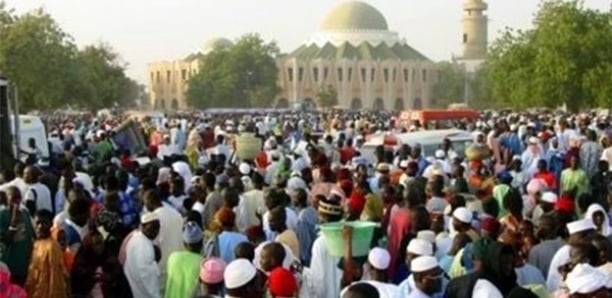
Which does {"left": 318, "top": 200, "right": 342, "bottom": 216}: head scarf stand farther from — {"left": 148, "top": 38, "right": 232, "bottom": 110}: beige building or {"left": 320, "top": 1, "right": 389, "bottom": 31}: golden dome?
{"left": 320, "top": 1, "right": 389, "bottom": 31}: golden dome

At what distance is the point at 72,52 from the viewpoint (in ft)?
161

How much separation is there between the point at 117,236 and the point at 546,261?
3270mm

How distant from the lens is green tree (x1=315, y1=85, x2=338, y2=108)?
115 meters

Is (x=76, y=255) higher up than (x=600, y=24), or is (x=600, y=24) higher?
(x=600, y=24)

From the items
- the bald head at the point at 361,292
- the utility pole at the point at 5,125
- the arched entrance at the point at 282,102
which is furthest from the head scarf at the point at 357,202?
the arched entrance at the point at 282,102

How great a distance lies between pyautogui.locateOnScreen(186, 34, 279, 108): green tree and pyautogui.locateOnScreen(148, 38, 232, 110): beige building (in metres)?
22.1

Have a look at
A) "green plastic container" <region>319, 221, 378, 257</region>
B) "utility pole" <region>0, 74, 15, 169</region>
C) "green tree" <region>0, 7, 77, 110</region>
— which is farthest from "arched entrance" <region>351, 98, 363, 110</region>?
"green plastic container" <region>319, 221, 378, 257</region>

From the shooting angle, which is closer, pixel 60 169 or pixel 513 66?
pixel 60 169

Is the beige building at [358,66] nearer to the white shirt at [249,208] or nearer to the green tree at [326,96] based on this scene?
the green tree at [326,96]

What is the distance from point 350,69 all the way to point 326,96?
43.8 ft

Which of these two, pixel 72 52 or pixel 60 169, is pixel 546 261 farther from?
pixel 72 52

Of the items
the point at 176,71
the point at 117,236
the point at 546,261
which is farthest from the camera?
the point at 176,71

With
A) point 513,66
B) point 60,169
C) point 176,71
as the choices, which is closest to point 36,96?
point 513,66

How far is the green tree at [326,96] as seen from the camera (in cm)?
11525
